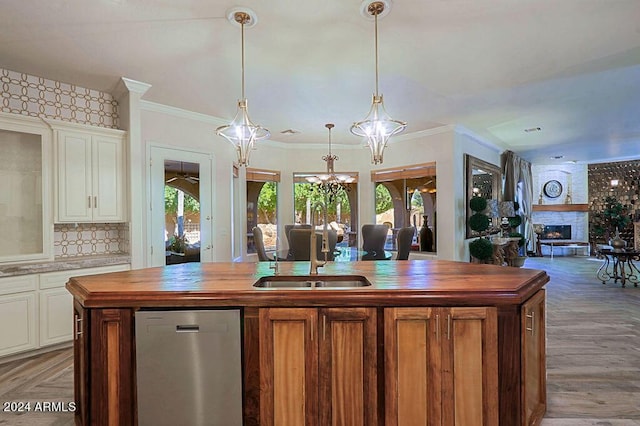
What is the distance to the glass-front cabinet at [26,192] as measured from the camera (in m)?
3.21

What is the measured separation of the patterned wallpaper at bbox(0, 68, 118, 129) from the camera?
10.8 ft

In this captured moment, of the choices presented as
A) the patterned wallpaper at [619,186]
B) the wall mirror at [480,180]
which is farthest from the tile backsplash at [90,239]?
the patterned wallpaper at [619,186]

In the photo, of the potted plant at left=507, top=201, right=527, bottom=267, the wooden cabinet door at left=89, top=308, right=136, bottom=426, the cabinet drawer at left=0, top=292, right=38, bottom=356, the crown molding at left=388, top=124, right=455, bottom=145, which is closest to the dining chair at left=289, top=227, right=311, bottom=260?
the wooden cabinet door at left=89, top=308, right=136, bottom=426

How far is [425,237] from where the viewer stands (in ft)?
19.5

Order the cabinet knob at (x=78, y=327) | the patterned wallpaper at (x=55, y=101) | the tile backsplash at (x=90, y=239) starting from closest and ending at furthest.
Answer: the cabinet knob at (x=78, y=327) → the patterned wallpaper at (x=55, y=101) → the tile backsplash at (x=90, y=239)

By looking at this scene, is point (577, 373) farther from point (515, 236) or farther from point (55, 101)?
point (55, 101)

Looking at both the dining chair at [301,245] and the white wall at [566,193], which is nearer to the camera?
the dining chair at [301,245]

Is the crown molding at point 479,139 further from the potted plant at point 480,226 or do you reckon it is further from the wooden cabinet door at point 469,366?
the wooden cabinet door at point 469,366

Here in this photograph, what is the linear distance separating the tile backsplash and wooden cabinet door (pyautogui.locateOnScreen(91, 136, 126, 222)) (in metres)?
0.26

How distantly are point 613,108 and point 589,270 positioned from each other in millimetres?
4417

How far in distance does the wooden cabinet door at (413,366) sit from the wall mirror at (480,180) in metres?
4.29

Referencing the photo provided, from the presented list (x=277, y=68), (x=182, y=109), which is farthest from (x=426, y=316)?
(x=182, y=109)

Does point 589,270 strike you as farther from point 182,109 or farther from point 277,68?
point 182,109

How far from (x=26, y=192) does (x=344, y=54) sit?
3.30 meters
